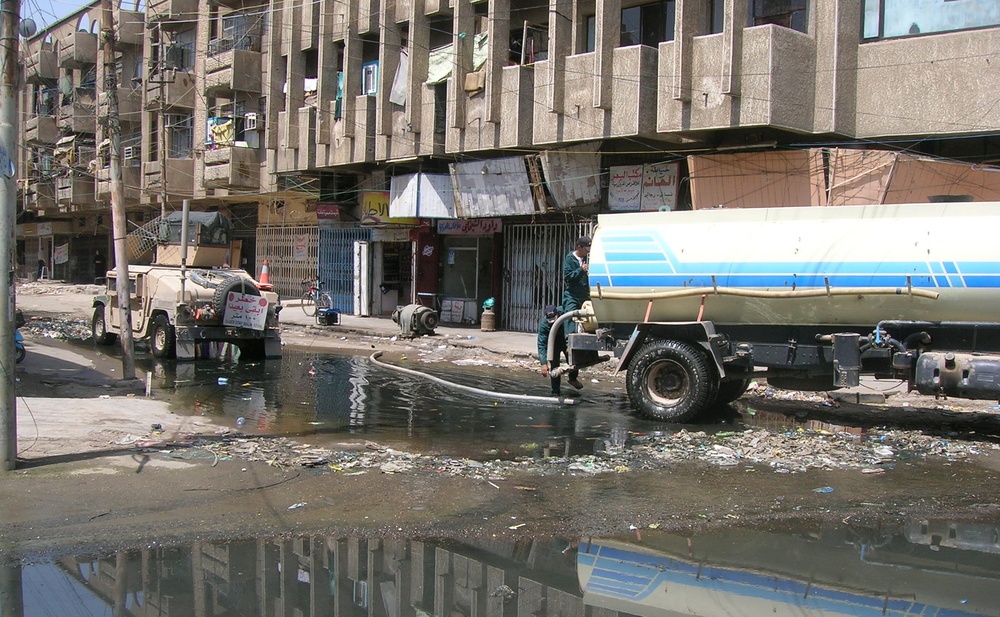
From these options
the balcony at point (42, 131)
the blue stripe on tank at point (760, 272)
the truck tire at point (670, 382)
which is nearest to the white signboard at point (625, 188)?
the blue stripe on tank at point (760, 272)

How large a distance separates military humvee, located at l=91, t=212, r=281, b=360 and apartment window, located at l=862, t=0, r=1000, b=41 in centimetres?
1224

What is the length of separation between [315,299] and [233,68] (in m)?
9.30

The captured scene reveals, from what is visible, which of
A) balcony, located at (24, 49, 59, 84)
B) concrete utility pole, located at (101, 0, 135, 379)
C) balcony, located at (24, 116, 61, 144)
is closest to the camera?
concrete utility pole, located at (101, 0, 135, 379)

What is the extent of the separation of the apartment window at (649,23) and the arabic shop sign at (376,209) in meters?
8.82

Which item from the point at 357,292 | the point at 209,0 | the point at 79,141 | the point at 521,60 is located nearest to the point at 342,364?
Answer: the point at 521,60

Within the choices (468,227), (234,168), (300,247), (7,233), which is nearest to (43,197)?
(234,168)

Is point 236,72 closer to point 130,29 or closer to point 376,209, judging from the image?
point 376,209

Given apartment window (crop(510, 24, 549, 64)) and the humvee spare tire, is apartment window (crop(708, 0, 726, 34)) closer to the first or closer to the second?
apartment window (crop(510, 24, 549, 64))

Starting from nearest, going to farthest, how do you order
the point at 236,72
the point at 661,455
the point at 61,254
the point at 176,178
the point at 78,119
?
1. the point at 661,455
2. the point at 236,72
3. the point at 176,178
4. the point at 78,119
5. the point at 61,254

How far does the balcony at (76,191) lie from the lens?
4028 centimetres

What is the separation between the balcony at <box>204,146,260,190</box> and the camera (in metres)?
29.5

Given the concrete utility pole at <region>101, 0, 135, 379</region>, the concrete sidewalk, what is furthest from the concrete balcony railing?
the concrete utility pole at <region>101, 0, 135, 379</region>

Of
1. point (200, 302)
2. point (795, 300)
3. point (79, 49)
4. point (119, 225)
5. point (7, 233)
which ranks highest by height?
point (79, 49)

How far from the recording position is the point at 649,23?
1845cm
